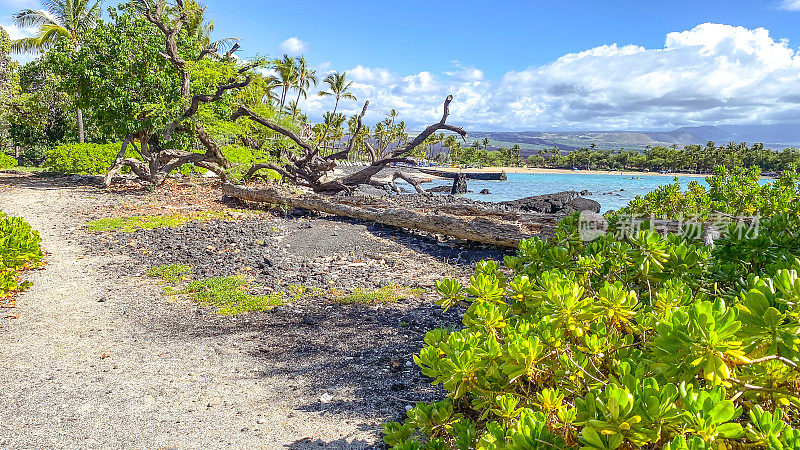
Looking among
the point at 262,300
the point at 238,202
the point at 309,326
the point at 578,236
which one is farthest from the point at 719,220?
the point at 238,202

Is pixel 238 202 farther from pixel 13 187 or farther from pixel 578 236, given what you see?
pixel 578 236

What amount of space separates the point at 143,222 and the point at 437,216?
22.0 feet

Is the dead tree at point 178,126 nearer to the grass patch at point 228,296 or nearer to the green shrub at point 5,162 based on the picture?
the green shrub at point 5,162

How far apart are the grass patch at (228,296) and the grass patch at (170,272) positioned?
418mm

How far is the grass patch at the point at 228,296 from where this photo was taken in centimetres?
619

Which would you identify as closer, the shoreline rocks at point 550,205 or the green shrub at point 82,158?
the green shrub at point 82,158

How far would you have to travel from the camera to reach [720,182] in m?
6.45

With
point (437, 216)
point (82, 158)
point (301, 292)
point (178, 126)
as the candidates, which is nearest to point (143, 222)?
point (301, 292)

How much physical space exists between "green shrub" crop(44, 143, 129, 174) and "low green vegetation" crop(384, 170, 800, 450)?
21.1 metres

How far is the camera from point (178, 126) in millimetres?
16172

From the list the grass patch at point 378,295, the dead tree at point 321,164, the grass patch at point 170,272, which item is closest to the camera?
the grass patch at point 378,295

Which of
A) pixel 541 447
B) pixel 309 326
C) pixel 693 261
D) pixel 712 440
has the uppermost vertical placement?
pixel 693 261

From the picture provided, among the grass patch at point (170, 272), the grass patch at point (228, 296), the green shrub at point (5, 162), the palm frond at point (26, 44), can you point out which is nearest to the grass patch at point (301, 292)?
the grass patch at point (228, 296)

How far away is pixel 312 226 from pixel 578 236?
870 cm
